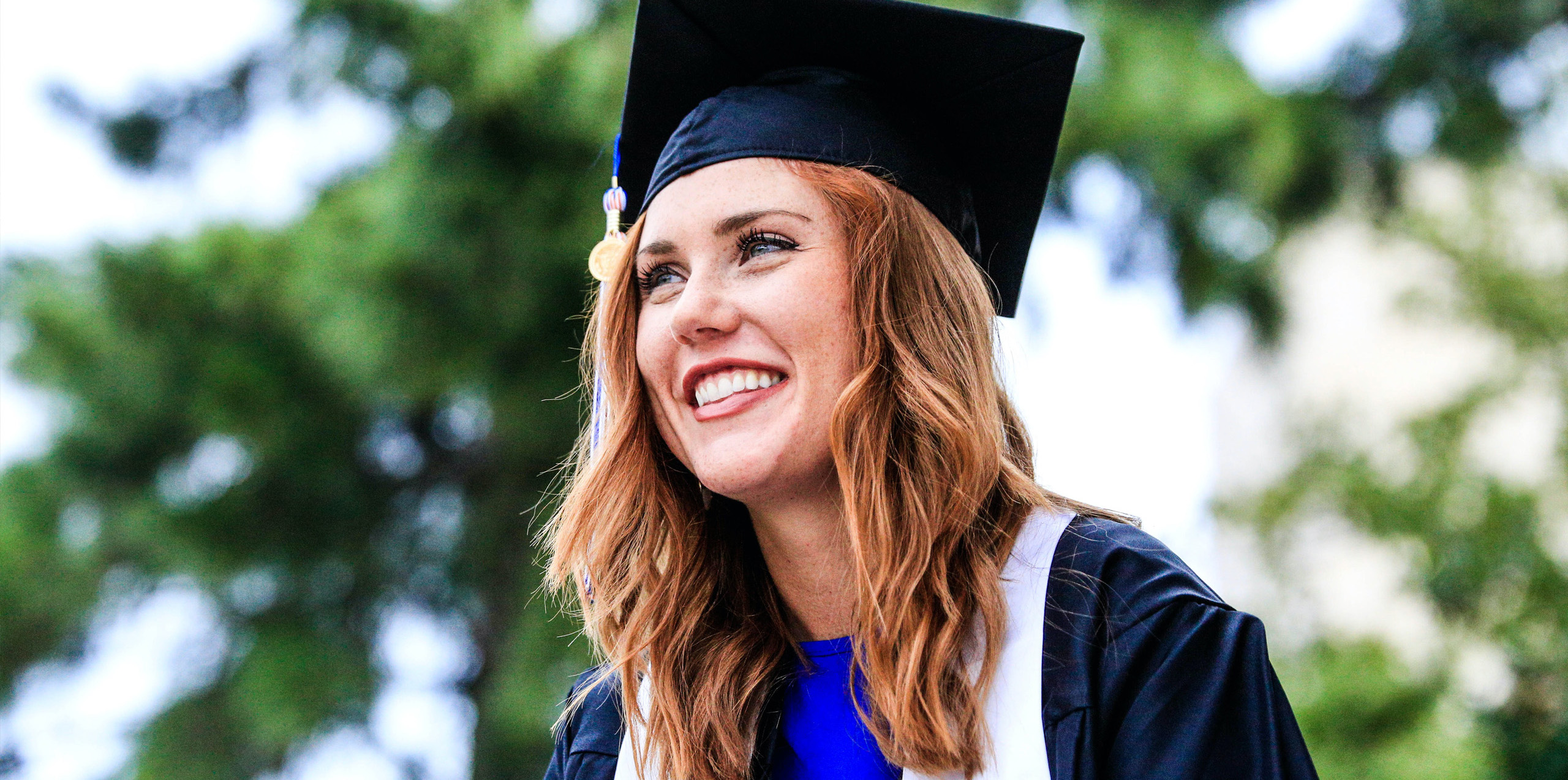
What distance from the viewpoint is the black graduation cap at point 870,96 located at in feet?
6.39

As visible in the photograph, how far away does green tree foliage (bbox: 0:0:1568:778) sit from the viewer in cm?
445

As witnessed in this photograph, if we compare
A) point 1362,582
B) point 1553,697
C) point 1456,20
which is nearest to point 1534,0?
point 1456,20

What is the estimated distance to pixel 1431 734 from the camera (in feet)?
17.7

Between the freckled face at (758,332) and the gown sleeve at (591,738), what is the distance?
401 millimetres

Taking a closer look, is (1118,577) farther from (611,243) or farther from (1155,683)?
(611,243)

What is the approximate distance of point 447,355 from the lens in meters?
4.72

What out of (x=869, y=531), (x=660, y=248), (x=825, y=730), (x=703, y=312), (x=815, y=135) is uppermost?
(x=815, y=135)

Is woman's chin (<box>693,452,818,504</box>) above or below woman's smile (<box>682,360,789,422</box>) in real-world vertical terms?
below

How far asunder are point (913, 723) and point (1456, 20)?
4431 mm

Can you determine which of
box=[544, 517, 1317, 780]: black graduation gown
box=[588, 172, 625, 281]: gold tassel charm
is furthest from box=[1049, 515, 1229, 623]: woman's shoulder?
box=[588, 172, 625, 281]: gold tassel charm

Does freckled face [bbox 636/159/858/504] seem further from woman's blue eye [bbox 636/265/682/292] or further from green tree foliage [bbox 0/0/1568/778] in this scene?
green tree foliage [bbox 0/0/1568/778]

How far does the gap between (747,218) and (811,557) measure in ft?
1.57

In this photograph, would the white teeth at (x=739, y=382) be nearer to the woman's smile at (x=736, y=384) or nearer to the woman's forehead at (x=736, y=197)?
the woman's smile at (x=736, y=384)

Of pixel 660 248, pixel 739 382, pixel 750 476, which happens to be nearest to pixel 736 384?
pixel 739 382
